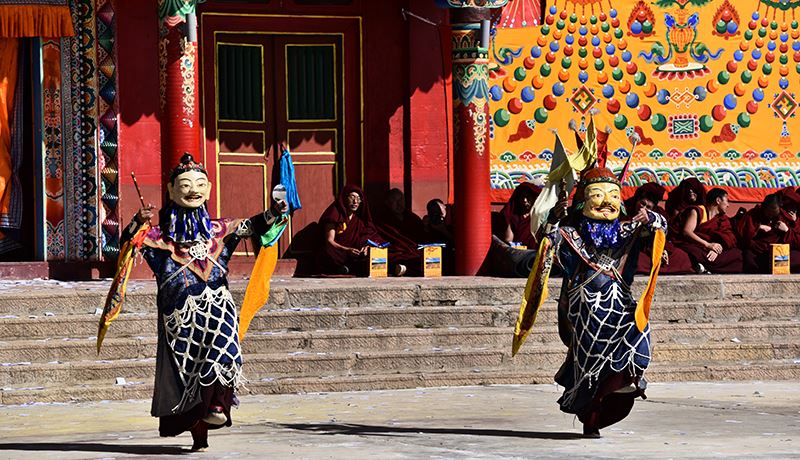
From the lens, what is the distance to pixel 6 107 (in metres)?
15.9

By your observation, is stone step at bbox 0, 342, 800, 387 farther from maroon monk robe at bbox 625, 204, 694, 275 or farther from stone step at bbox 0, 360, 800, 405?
maroon monk robe at bbox 625, 204, 694, 275

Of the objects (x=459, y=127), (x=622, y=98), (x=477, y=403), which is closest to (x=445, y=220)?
(x=459, y=127)

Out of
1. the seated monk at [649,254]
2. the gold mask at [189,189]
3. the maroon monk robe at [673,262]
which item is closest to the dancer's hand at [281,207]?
the gold mask at [189,189]

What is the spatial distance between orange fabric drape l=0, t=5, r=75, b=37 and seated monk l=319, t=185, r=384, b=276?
2898 mm

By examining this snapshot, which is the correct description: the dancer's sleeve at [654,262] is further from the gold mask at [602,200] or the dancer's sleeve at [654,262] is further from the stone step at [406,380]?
the stone step at [406,380]

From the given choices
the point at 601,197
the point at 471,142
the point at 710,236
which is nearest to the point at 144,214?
the point at 601,197

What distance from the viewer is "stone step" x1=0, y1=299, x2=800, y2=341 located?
42.8 ft

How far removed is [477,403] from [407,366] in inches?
50.3

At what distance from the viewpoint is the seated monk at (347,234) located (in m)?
16.1

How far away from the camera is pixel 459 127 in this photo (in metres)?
16.3

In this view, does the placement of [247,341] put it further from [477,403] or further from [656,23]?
[656,23]

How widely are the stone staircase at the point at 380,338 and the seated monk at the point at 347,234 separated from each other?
1.12 metres

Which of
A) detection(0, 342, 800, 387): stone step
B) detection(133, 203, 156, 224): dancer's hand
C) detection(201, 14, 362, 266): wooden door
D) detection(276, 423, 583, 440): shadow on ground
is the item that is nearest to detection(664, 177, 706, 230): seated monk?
detection(201, 14, 362, 266): wooden door

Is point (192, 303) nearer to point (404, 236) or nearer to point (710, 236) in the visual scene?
point (404, 236)
